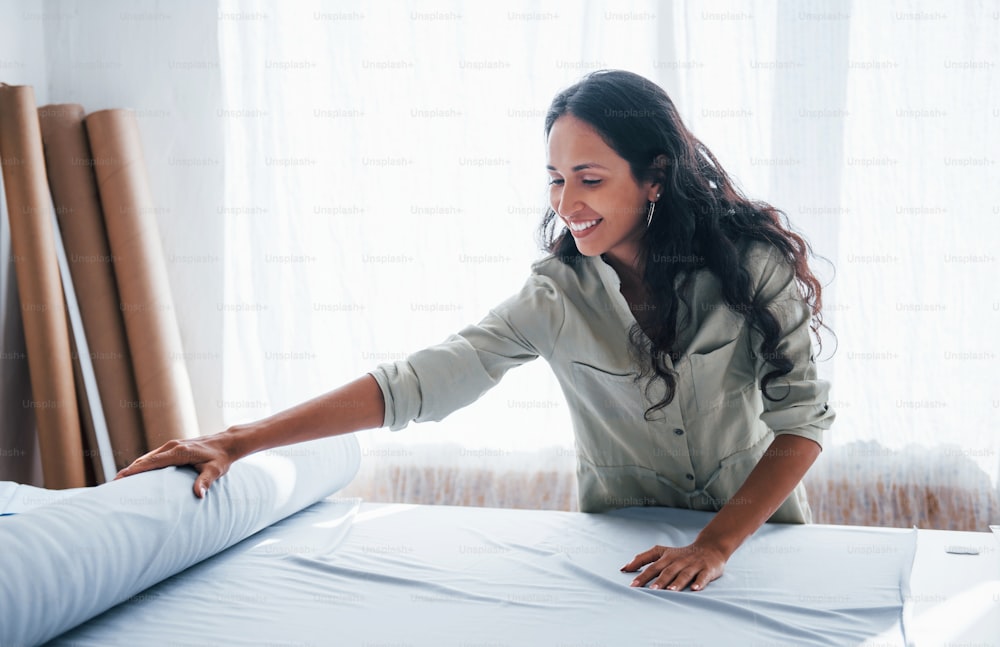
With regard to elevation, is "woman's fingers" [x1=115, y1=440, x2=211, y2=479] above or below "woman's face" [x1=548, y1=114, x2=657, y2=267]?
below

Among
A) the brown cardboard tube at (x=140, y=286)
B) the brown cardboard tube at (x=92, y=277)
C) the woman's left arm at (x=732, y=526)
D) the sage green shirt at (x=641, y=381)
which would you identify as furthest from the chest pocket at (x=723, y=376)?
the brown cardboard tube at (x=92, y=277)

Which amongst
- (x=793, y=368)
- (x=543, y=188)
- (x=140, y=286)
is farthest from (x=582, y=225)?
(x=140, y=286)

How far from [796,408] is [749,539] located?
257mm

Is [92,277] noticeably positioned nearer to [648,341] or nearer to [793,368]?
[648,341]

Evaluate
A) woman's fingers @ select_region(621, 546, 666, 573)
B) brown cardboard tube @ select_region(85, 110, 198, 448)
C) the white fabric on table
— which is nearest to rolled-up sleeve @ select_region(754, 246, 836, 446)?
the white fabric on table

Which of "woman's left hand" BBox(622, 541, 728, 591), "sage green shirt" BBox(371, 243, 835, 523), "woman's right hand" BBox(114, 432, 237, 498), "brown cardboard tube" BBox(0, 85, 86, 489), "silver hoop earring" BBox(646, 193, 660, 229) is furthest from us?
"brown cardboard tube" BBox(0, 85, 86, 489)

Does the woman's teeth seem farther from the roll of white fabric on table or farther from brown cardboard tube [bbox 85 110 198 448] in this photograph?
brown cardboard tube [bbox 85 110 198 448]

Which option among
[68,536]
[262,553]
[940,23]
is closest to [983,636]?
[262,553]

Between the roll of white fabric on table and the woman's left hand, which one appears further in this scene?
the woman's left hand

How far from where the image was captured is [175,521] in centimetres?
128

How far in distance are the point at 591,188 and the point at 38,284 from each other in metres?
1.86

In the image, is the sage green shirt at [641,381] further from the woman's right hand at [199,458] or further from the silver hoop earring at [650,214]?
the woman's right hand at [199,458]

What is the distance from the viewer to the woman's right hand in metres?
1.37

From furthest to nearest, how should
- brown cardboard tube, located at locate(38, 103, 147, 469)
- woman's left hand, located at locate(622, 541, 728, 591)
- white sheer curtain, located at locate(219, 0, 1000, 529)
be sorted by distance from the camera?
brown cardboard tube, located at locate(38, 103, 147, 469) → white sheer curtain, located at locate(219, 0, 1000, 529) → woman's left hand, located at locate(622, 541, 728, 591)
